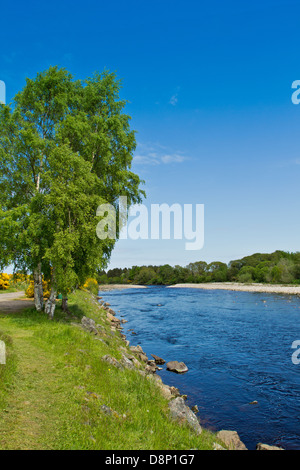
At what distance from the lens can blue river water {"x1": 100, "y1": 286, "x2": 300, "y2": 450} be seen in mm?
11992

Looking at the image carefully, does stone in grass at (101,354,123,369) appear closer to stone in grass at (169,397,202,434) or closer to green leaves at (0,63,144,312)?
stone in grass at (169,397,202,434)

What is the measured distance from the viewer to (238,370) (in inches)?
727

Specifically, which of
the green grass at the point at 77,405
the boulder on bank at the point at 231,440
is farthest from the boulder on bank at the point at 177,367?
the boulder on bank at the point at 231,440

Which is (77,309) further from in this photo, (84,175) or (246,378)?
(246,378)

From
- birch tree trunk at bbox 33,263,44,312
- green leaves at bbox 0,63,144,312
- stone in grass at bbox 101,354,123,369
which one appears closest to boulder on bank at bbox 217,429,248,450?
stone in grass at bbox 101,354,123,369

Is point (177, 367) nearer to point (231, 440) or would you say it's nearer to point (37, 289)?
point (231, 440)

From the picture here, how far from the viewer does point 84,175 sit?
19516 mm

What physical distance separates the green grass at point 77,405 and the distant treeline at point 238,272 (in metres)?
57.3

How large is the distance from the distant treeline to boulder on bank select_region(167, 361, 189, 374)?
51.1 m

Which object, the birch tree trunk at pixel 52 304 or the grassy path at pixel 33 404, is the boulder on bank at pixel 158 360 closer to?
the birch tree trunk at pixel 52 304

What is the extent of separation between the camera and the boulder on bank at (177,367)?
18.2 meters

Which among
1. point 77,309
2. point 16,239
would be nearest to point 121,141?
point 16,239

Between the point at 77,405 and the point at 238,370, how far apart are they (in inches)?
534
